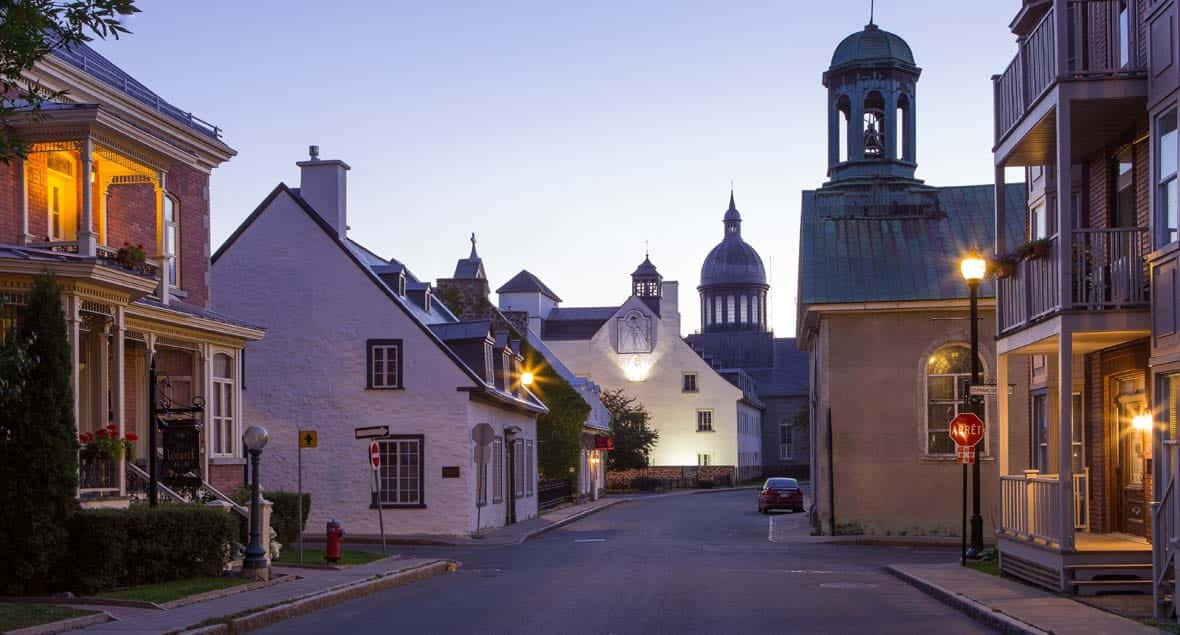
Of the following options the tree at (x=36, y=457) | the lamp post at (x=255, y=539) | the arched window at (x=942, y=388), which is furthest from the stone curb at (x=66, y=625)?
the arched window at (x=942, y=388)

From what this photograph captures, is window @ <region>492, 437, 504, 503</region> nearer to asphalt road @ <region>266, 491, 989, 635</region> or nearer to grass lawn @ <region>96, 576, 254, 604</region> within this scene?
asphalt road @ <region>266, 491, 989, 635</region>

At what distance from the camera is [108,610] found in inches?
631

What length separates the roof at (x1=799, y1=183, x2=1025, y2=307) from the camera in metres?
34.5

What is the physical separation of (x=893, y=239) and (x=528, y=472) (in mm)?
15598

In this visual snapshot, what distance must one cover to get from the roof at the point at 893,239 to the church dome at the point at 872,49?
346cm

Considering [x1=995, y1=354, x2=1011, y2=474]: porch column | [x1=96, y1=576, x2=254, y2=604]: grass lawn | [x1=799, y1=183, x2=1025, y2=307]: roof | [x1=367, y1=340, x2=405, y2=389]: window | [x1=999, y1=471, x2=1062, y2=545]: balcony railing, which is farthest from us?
[x1=367, y1=340, x2=405, y2=389]: window

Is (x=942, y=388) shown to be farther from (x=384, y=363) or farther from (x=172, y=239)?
(x=172, y=239)

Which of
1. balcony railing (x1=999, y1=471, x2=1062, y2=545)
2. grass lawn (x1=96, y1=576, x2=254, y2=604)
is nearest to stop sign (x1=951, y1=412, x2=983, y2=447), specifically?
balcony railing (x1=999, y1=471, x2=1062, y2=545)

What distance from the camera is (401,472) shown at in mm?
36156

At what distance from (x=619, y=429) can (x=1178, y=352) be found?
66.8 meters

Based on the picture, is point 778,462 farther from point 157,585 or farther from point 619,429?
point 157,585

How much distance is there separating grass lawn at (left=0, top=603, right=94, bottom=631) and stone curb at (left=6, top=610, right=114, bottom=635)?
0.14m

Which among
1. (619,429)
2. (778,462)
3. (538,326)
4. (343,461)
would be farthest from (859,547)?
(778,462)

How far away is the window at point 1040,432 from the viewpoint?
78.3 ft
